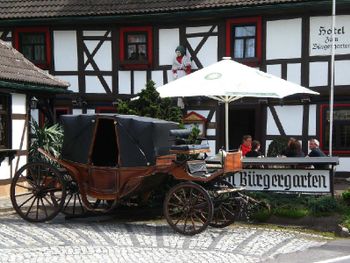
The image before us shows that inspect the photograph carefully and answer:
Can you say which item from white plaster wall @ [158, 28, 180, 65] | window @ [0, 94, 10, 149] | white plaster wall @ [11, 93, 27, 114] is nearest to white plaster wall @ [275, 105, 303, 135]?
white plaster wall @ [158, 28, 180, 65]

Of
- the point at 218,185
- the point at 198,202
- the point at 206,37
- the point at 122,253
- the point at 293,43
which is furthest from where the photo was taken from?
the point at 206,37

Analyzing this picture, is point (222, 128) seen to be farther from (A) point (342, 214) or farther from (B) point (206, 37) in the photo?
(A) point (342, 214)

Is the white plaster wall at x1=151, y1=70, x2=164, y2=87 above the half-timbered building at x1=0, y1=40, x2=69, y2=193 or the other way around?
above

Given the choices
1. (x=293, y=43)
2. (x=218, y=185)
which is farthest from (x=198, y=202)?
(x=293, y=43)

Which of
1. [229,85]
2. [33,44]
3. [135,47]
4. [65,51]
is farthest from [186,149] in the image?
[33,44]

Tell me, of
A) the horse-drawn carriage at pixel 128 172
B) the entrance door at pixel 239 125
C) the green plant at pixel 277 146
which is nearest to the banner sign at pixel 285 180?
the horse-drawn carriage at pixel 128 172

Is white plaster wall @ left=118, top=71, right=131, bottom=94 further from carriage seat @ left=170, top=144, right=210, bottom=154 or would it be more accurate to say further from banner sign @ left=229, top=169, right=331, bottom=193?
carriage seat @ left=170, top=144, right=210, bottom=154

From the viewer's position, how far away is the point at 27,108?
13906 millimetres

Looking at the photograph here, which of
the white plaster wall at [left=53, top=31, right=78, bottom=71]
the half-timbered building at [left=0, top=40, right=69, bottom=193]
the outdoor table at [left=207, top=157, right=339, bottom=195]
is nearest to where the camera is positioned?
the outdoor table at [left=207, top=157, right=339, bottom=195]

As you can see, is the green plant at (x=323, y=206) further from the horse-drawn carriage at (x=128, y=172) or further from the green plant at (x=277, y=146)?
the green plant at (x=277, y=146)

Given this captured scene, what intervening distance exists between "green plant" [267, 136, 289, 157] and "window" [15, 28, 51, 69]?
844 cm

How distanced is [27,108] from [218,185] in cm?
625

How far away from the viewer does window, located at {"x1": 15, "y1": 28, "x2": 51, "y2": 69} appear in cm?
2002

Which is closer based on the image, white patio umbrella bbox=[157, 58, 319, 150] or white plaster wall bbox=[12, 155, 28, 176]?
white patio umbrella bbox=[157, 58, 319, 150]
